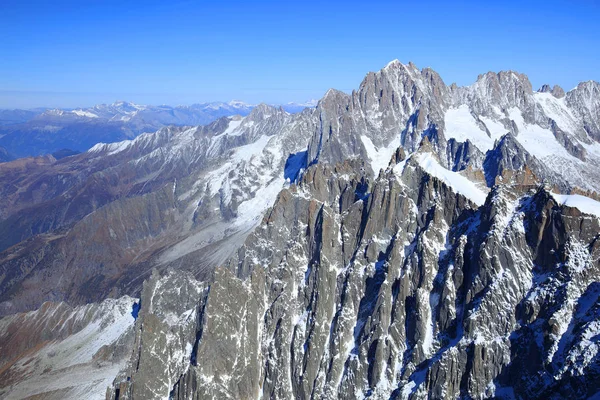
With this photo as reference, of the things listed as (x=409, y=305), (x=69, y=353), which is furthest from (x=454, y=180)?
(x=69, y=353)

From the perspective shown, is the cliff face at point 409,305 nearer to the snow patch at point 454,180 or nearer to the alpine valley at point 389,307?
the alpine valley at point 389,307

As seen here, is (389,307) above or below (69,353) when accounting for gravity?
above

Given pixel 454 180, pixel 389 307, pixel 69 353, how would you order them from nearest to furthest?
1. pixel 389 307
2. pixel 454 180
3. pixel 69 353

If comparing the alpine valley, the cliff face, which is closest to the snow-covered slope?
the alpine valley

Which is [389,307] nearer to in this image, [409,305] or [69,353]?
[409,305]

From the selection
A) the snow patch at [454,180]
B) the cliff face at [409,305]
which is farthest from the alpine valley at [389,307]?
the snow patch at [454,180]

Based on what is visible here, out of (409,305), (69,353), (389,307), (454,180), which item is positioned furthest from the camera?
(69,353)

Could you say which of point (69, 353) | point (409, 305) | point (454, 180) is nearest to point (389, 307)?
point (409, 305)

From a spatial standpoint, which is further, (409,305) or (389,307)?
(389,307)

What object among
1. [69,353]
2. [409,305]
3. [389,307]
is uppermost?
[409,305]
